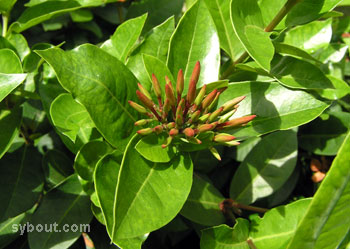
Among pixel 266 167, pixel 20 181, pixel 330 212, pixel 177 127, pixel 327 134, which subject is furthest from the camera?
pixel 327 134

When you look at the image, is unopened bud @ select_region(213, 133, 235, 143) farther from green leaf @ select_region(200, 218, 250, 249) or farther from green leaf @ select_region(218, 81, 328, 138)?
green leaf @ select_region(200, 218, 250, 249)

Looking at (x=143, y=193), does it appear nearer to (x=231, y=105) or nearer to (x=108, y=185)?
(x=108, y=185)

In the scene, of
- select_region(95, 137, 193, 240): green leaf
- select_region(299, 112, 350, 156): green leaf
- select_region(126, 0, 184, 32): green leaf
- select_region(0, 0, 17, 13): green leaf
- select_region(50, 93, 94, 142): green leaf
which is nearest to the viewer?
select_region(95, 137, 193, 240): green leaf

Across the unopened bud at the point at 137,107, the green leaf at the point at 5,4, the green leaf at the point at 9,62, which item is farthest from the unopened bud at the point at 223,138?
the green leaf at the point at 5,4

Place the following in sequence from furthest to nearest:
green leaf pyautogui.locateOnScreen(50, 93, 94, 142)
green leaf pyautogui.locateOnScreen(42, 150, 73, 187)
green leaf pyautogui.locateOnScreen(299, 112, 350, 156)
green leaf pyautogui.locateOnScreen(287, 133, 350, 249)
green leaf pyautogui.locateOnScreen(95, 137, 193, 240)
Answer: green leaf pyautogui.locateOnScreen(299, 112, 350, 156) → green leaf pyautogui.locateOnScreen(42, 150, 73, 187) → green leaf pyautogui.locateOnScreen(50, 93, 94, 142) → green leaf pyautogui.locateOnScreen(95, 137, 193, 240) → green leaf pyautogui.locateOnScreen(287, 133, 350, 249)

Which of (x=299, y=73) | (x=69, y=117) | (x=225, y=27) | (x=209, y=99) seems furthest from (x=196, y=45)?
(x=69, y=117)


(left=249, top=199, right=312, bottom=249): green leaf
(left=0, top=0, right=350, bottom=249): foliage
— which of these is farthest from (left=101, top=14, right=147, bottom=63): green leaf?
(left=249, top=199, right=312, bottom=249): green leaf
